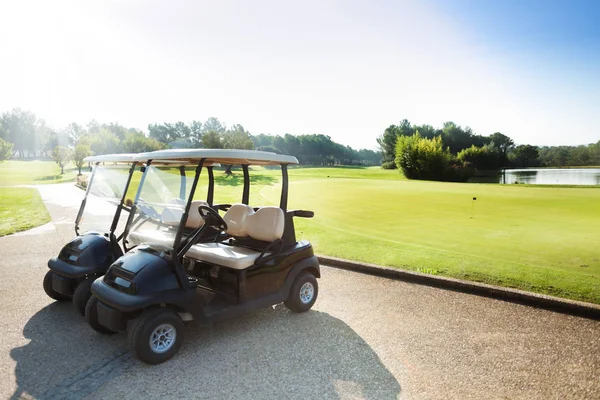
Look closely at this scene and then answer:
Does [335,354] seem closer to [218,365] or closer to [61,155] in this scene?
[218,365]

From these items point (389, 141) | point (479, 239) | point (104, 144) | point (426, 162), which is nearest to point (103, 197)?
point (479, 239)

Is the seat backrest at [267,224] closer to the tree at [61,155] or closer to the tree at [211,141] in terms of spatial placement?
the tree at [211,141]

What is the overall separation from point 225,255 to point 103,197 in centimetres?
230

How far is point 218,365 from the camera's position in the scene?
3.76 meters

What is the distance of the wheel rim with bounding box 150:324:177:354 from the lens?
12.4 feet

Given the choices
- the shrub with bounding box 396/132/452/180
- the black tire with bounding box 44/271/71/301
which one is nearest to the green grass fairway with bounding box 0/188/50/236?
the black tire with bounding box 44/271/71/301

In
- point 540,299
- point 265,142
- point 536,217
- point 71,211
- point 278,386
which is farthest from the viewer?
point 265,142

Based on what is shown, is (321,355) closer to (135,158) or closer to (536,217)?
(135,158)

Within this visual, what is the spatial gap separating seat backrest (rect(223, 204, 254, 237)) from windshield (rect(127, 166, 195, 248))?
2.70 feet

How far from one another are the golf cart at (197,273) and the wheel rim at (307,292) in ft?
0.04

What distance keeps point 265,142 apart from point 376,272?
117 metres

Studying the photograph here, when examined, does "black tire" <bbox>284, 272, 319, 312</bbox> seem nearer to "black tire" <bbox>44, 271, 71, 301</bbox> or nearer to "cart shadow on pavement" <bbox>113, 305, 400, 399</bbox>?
"cart shadow on pavement" <bbox>113, 305, 400, 399</bbox>

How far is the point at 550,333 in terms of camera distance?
4.52 m

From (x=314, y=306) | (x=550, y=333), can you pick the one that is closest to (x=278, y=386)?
(x=314, y=306)
